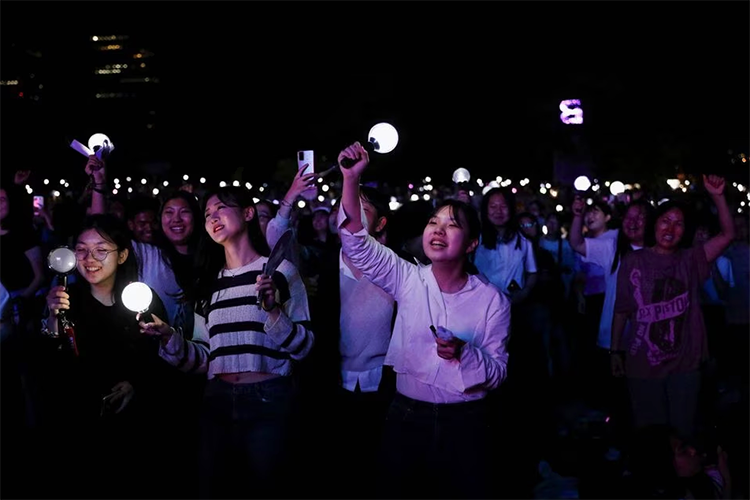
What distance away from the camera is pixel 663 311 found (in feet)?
18.7

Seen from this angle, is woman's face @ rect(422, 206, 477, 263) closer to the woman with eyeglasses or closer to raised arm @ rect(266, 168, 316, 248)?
raised arm @ rect(266, 168, 316, 248)

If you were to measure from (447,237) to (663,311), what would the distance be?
2.30m

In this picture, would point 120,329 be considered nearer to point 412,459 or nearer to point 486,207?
point 412,459

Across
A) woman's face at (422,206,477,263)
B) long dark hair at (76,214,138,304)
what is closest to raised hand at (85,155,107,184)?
long dark hair at (76,214,138,304)

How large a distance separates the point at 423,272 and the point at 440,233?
0.80 feet

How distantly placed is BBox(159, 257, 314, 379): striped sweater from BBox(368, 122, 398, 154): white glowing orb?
80cm

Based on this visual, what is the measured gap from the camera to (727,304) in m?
8.71

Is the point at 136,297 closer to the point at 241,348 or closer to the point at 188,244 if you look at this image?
the point at 241,348

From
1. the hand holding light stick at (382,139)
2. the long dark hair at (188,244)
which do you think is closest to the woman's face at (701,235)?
the long dark hair at (188,244)

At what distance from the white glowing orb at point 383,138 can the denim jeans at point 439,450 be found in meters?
1.33

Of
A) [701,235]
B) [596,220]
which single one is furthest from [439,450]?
[596,220]

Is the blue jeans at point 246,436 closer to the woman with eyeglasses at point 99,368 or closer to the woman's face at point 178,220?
the woman with eyeglasses at point 99,368

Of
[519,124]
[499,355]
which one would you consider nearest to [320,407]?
[499,355]

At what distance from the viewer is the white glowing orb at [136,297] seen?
3.98m
